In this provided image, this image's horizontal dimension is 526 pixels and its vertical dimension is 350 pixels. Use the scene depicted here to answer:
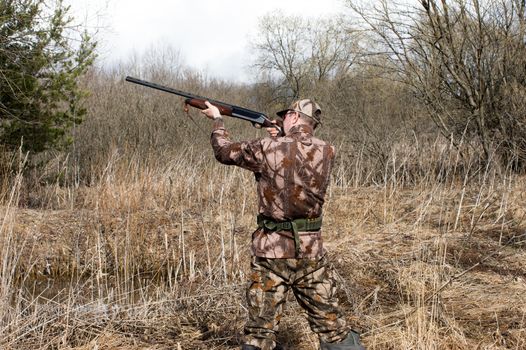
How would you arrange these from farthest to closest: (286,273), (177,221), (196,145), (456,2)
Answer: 1. (196,145)
2. (456,2)
3. (177,221)
4. (286,273)

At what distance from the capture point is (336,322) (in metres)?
2.67

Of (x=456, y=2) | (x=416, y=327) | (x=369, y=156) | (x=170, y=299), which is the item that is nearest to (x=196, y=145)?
(x=369, y=156)

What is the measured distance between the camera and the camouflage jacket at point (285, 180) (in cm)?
266

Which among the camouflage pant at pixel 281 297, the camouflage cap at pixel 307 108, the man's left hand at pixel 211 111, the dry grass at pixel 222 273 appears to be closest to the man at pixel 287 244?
the camouflage pant at pixel 281 297

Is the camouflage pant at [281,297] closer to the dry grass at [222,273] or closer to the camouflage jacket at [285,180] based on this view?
the camouflage jacket at [285,180]

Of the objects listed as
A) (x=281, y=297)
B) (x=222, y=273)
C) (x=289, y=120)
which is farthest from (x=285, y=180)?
(x=222, y=273)

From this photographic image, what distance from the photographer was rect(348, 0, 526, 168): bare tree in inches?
310

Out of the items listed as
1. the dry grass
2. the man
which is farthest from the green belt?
the dry grass

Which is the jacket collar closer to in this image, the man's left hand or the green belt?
the green belt

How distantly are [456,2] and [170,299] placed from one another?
6648 millimetres

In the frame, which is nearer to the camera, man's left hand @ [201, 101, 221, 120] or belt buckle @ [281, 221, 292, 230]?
belt buckle @ [281, 221, 292, 230]

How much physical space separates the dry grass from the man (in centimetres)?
80

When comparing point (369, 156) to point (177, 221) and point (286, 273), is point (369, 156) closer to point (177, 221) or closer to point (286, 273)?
point (177, 221)

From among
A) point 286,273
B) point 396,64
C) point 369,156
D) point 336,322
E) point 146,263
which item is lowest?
point 146,263
